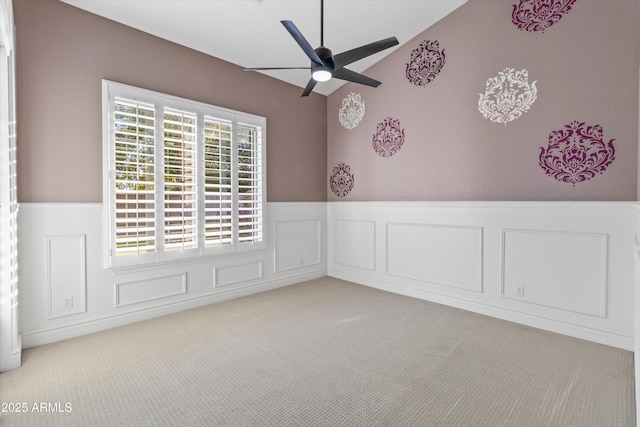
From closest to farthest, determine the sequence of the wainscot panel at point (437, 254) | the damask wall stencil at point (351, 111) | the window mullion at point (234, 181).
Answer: the wainscot panel at point (437, 254)
the window mullion at point (234, 181)
the damask wall stencil at point (351, 111)

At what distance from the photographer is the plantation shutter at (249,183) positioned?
3.78 metres

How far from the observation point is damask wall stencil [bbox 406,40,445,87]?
3568mm

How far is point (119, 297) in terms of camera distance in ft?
9.65

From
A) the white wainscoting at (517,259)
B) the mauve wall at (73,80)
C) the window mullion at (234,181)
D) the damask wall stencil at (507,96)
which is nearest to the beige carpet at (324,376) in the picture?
the white wainscoting at (517,259)

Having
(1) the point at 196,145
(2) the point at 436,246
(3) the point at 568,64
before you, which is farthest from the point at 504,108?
(1) the point at 196,145

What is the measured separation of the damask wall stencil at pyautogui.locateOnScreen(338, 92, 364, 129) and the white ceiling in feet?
2.57

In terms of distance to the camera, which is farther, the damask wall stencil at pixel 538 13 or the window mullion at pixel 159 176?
the window mullion at pixel 159 176

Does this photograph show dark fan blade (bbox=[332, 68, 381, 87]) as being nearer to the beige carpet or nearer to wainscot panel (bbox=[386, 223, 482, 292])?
wainscot panel (bbox=[386, 223, 482, 292])

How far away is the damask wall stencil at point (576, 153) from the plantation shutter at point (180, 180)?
340 cm

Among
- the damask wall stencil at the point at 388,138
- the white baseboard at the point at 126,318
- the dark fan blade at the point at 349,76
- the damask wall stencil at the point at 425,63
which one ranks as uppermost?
the damask wall stencil at the point at 425,63

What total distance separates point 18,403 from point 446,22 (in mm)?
4753

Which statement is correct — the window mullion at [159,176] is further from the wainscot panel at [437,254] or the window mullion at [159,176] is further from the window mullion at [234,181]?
the wainscot panel at [437,254]

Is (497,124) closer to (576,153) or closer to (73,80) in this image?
(576,153)

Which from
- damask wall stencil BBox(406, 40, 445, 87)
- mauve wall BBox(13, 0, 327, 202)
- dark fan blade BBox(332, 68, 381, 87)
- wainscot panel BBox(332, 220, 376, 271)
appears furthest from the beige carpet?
damask wall stencil BBox(406, 40, 445, 87)
